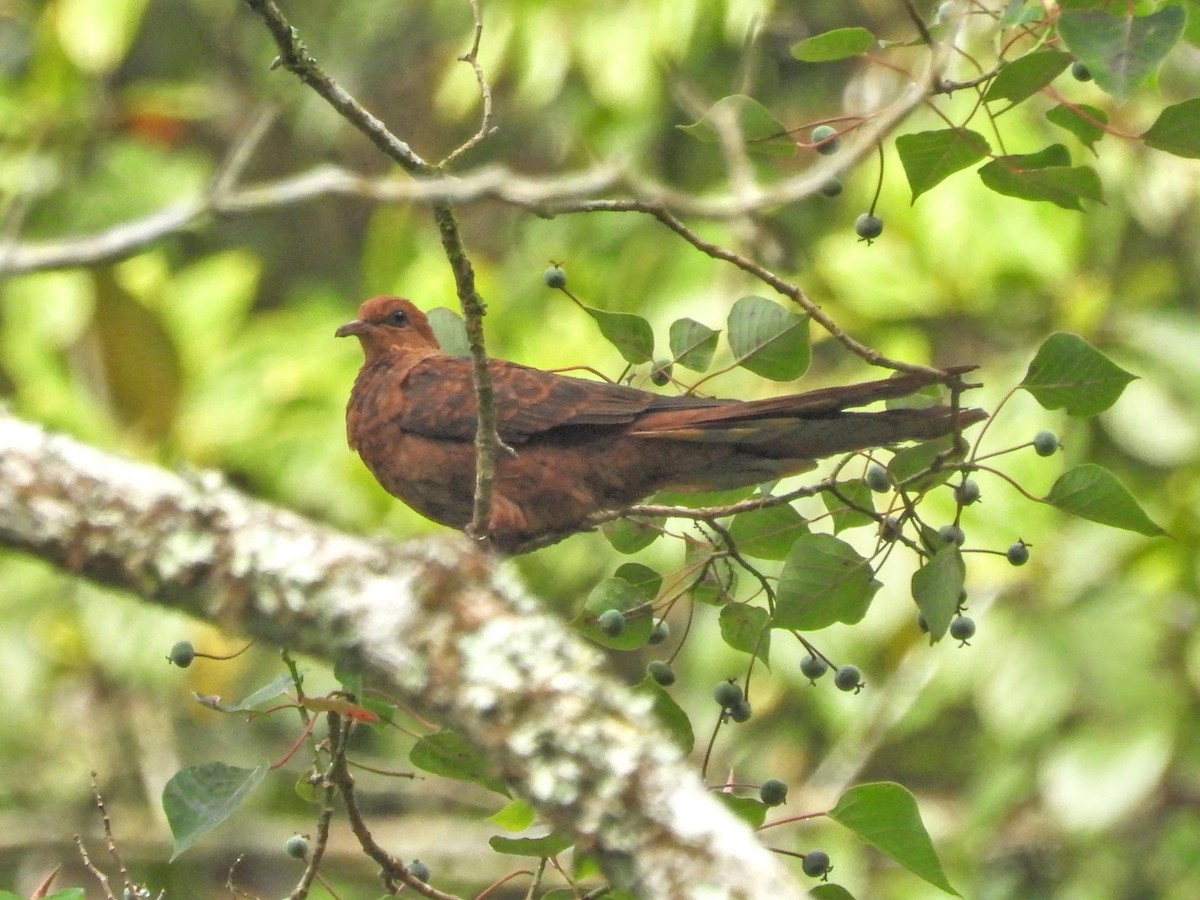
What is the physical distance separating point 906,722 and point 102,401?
3.93 metres

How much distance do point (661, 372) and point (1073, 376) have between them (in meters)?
0.78

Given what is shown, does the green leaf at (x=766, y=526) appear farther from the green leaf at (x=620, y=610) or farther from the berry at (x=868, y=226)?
the berry at (x=868, y=226)

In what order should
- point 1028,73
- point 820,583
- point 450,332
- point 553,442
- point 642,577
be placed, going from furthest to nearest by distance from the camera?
1. point 553,442
2. point 450,332
3. point 642,577
4. point 820,583
5. point 1028,73

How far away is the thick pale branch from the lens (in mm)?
1711

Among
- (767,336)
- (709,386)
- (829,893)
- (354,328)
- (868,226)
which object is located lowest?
(709,386)

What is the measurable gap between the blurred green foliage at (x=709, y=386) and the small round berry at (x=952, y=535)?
8.53ft

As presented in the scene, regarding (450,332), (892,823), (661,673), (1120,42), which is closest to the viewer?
(1120,42)

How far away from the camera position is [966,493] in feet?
8.81

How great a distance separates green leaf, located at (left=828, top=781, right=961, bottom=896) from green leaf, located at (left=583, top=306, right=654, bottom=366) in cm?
93

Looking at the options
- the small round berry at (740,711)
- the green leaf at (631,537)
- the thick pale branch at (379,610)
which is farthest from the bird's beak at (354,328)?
the thick pale branch at (379,610)

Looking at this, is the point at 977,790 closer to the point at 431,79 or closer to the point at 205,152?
the point at 431,79

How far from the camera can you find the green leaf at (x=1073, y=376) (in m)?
2.65

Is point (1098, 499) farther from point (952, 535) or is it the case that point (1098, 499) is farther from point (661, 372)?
point (661, 372)

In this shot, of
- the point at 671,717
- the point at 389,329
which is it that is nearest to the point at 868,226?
the point at 671,717
